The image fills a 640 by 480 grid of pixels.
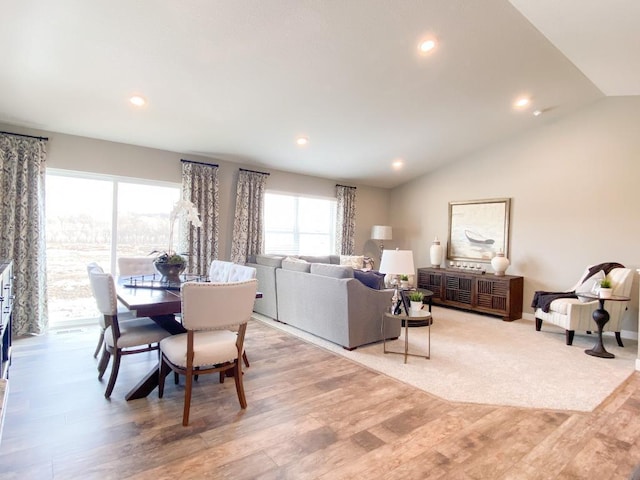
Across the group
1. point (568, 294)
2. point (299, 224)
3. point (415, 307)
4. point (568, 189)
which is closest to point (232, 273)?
point (415, 307)

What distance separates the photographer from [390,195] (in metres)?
8.27

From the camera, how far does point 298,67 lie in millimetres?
3643

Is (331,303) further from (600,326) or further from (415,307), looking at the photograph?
(600,326)

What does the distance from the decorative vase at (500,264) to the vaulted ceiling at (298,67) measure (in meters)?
2.10

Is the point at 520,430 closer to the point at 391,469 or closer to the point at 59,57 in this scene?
the point at 391,469

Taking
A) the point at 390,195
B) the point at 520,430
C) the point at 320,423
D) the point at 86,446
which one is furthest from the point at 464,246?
the point at 86,446

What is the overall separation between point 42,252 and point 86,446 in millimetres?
3091

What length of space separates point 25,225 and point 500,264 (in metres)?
6.59

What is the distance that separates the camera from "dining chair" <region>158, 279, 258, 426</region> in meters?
2.39

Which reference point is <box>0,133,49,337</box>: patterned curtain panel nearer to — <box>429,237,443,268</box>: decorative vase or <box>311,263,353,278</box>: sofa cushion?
<box>311,263,353,278</box>: sofa cushion

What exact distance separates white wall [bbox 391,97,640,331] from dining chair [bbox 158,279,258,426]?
5105 millimetres

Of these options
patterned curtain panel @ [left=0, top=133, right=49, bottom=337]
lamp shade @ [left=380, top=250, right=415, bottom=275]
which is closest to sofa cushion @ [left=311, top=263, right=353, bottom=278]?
lamp shade @ [left=380, top=250, right=415, bottom=275]

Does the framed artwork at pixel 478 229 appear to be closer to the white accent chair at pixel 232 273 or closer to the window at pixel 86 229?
the white accent chair at pixel 232 273

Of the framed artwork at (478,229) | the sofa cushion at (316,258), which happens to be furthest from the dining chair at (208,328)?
the framed artwork at (478,229)
